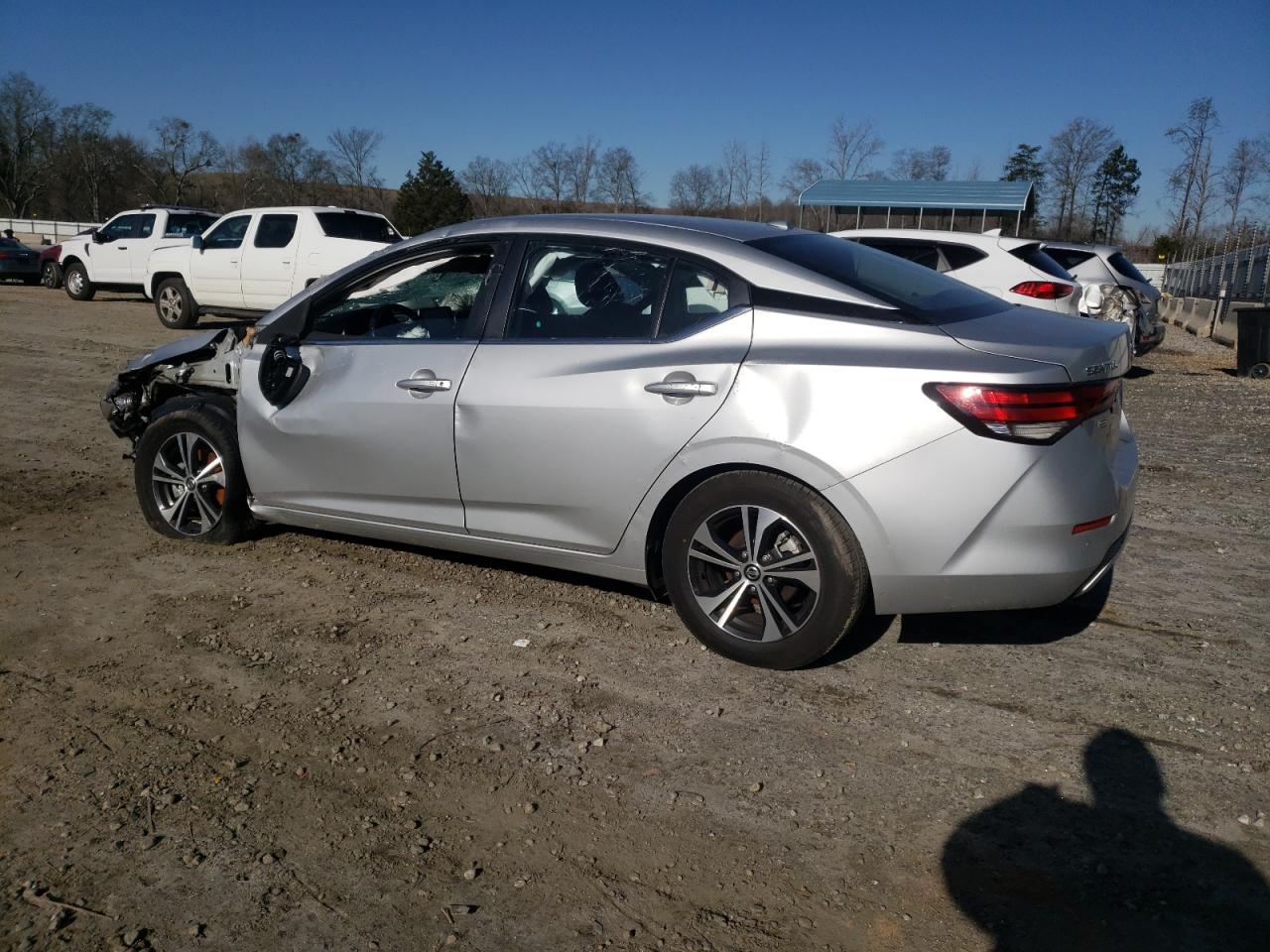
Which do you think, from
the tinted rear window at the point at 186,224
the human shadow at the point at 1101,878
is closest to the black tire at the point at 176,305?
the tinted rear window at the point at 186,224

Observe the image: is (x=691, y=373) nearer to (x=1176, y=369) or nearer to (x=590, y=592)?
(x=590, y=592)

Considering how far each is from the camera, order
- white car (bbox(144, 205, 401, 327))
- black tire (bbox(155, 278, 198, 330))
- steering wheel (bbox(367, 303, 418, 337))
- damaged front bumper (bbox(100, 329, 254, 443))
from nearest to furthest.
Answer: steering wheel (bbox(367, 303, 418, 337))
damaged front bumper (bbox(100, 329, 254, 443))
white car (bbox(144, 205, 401, 327))
black tire (bbox(155, 278, 198, 330))

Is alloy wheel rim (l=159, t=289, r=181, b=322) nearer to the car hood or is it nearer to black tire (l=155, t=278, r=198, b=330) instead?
black tire (l=155, t=278, r=198, b=330)

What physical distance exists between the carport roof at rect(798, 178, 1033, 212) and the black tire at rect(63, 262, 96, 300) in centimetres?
2864

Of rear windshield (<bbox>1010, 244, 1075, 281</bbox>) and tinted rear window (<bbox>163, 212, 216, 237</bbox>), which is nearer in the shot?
rear windshield (<bbox>1010, 244, 1075, 281</bbox>)

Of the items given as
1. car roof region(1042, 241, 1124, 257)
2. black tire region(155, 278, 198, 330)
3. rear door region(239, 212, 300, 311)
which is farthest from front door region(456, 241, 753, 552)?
black tire region(155, 278, 198, 330)

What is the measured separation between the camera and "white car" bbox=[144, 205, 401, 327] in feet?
50.5

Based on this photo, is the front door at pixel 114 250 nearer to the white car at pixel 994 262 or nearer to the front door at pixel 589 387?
the white car at pixel 994 262

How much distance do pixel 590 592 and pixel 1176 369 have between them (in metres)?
12.5

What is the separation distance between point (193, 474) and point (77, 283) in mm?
18484

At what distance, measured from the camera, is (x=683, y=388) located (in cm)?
372

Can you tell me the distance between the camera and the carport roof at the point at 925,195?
40625 millimetres

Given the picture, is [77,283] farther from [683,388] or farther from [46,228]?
[46,228]

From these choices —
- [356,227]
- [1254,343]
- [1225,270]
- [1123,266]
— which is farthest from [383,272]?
[1225,270]
